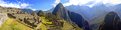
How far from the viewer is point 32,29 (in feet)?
450

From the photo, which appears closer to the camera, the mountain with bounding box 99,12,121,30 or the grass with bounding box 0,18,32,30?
the grass with bounding box 0,18,32,30

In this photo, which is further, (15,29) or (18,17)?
(18,17)

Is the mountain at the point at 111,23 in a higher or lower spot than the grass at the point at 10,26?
lower

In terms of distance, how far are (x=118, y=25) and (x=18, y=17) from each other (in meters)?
73.0

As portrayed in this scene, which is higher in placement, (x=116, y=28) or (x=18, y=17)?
(x=18, y=17)

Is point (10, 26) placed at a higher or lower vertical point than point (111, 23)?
higher

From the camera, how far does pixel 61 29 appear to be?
180 metres

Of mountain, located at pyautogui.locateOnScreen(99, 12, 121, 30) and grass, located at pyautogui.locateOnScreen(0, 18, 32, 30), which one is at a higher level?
grass, located at pyautogui.locateOnScreen(0, 18, 32, 30)

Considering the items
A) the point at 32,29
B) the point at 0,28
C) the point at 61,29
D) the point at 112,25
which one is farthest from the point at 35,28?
the point at 112,25

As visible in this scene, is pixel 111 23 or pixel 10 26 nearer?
pixel 10 26

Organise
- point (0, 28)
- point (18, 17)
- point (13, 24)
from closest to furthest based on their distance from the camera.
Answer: point (0, 28), point (13, 24), point (18, 17)

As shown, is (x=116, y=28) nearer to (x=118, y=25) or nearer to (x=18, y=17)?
(x=118, y=25)

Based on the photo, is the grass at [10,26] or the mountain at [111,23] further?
the mountain at [111,23]

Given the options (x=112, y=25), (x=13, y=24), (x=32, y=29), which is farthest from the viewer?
(x=112, y=25)
